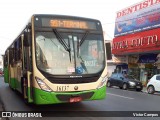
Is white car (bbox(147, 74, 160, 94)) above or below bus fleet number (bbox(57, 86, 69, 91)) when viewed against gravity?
below

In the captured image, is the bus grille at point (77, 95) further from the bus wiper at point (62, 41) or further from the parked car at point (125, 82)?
the parked car at point (125, 82)

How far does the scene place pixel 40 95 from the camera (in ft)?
29.5

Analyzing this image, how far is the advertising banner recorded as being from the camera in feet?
91.4

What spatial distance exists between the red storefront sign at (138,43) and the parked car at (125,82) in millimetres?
3696

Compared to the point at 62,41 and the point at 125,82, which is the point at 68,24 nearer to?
the point at 62,41

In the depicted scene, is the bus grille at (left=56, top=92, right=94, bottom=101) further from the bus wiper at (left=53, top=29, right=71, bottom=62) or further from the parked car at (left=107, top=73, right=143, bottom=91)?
the parked car at (left=107, top=73, right=143, bottom=91)

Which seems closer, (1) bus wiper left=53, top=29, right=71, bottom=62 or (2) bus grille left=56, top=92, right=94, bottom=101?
(2) bus grille left=56, top=92, right=94, bottom=101

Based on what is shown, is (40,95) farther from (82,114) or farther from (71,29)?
(71,29)

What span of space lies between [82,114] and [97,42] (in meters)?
2.50

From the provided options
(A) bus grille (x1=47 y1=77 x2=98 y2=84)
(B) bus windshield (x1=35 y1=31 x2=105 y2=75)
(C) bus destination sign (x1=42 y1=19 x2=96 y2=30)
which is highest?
(C) bus destination sign (x1=42 y1=19 x2=96 y2=30)

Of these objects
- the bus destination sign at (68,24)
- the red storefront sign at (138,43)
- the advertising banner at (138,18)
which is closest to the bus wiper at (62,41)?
the bus destination sign at (68,24)

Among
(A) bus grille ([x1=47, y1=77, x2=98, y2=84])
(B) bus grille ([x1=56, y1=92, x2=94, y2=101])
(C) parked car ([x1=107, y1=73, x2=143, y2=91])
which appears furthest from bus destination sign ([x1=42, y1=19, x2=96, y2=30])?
(C) parked car ([x1=107, y1=73, x2=143, y2=91])

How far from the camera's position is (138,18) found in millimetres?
30422

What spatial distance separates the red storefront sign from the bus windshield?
17538 mm
